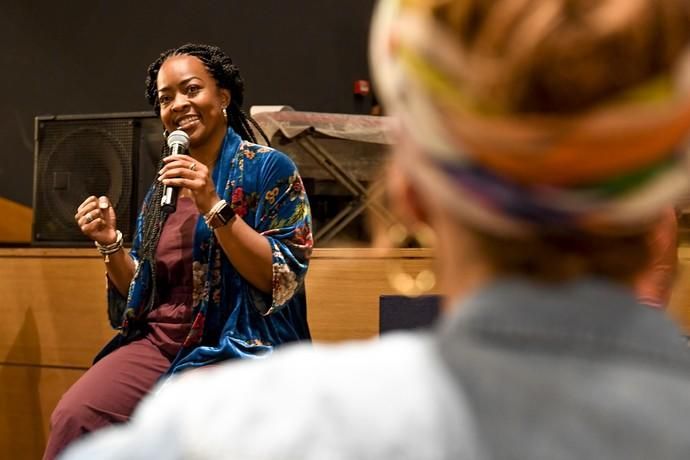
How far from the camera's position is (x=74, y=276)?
8.69ft

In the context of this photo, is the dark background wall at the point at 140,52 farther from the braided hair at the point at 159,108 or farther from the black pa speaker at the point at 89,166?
the braided hair at the point at 159,108

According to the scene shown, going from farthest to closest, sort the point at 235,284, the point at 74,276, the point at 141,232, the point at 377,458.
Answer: the point at 74,276 < the point at 141,232 < the point at 235,284 < the point at 377,458

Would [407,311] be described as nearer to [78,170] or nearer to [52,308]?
[52,308]

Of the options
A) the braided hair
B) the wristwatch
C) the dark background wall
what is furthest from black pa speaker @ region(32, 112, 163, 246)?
the dark background wall

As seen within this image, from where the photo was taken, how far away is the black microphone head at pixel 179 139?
1.88 meters

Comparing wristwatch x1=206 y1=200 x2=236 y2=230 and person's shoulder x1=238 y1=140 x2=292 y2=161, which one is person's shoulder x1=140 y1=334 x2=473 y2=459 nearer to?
wristwatch x1=206 y1=200 x2=236 y2=230

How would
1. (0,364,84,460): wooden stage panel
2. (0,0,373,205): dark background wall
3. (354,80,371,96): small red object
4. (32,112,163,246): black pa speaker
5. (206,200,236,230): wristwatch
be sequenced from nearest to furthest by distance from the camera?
(206,200,236,230): wristwatch < (0,364,84,460): wooden stage panel < (32,112,163,246): black pa speaker < (0,0,373,205): dark background wall < (354,80,371,96): small red object

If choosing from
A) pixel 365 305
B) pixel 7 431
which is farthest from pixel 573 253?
pixel 7 431

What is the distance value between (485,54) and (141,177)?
2373 millimetres

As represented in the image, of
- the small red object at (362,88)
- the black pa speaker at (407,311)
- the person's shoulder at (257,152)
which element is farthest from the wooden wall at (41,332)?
the small red object at (362,88)

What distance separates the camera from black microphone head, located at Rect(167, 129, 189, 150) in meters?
1.88

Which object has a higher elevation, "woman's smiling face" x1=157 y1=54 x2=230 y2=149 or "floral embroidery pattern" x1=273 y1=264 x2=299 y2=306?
"woman's smiling face" x1=157 y1=54 x2=230 y2=149

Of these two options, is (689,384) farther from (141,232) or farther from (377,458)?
(141,232)

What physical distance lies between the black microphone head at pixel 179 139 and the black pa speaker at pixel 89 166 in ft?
2.64
